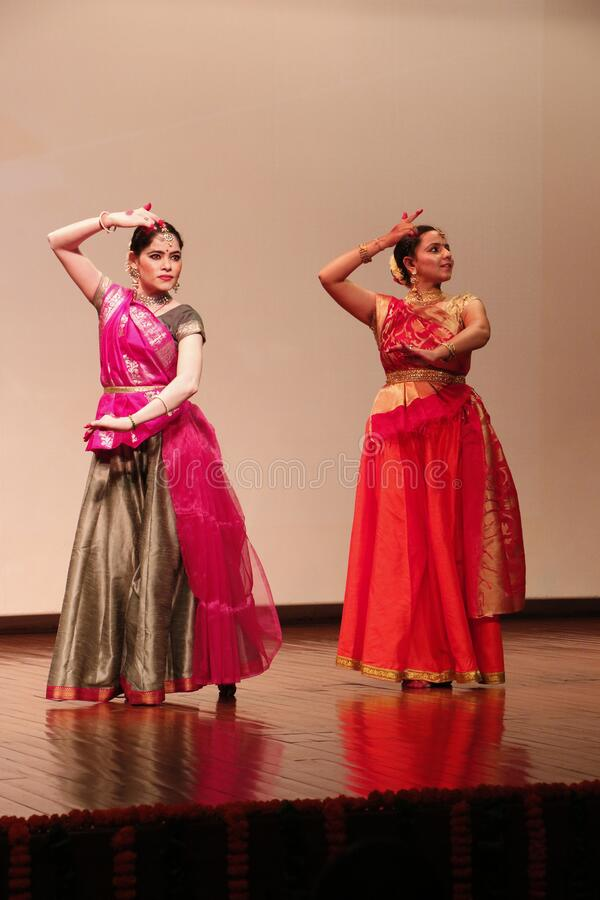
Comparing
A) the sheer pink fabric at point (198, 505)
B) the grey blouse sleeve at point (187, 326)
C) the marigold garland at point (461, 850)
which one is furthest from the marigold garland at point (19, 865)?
the grey blouse sleeve at point (187, 326)

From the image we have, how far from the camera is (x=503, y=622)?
21.6ft

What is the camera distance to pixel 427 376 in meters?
4.25

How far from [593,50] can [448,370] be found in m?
3.23

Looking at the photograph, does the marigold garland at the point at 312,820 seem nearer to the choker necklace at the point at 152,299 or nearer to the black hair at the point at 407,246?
the choker necklace at the point at 152,299

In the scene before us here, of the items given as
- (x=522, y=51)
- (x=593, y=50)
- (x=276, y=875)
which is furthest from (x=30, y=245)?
(x=276, y=875)

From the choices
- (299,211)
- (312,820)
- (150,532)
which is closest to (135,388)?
(150,532)

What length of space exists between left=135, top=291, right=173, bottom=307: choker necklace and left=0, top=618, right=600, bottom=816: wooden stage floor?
1147mm

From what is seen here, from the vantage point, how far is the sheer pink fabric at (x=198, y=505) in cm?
386

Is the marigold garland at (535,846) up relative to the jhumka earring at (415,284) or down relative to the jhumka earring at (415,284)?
down

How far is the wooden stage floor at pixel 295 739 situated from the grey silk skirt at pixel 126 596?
9 centimetres

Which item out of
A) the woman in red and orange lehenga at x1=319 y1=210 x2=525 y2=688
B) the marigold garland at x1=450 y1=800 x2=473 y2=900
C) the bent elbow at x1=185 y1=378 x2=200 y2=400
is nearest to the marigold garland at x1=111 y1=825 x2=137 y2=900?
the marigold garland at x1=450 y1=800 x2=473 y2=900

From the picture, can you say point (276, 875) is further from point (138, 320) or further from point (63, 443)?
point (63, 443)

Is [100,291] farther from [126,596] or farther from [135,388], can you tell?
[126,596]

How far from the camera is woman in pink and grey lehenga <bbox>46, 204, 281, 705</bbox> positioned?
12.5ft
